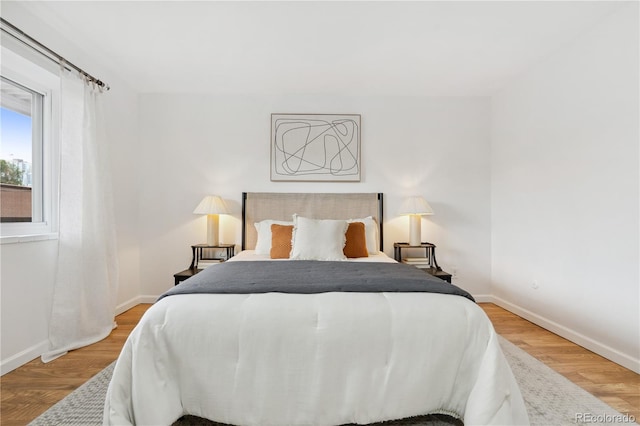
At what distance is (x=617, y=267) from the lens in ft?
7.41

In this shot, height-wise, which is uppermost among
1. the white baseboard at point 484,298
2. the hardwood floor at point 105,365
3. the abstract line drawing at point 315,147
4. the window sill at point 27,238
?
the abstract line drawing at point 315,147

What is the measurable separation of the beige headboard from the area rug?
1947 millimetres

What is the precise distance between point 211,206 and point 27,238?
1472 millimetres

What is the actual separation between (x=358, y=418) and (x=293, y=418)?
11.5 inches

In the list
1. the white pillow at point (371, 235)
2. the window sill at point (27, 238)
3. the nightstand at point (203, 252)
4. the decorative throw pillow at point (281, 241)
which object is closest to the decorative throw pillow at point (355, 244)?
the white pillow at point (371, 235)

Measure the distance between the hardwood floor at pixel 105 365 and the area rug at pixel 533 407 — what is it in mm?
82

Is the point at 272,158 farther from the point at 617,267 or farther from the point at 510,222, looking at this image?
the point at 617,267

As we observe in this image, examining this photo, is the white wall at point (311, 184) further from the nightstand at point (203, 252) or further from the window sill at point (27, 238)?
the window sill at point (27, 238)

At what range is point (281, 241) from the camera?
3029 mm

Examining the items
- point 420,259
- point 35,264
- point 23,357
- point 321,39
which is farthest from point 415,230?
point 23,357

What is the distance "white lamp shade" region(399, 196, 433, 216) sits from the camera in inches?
134

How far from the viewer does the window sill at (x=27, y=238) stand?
209 cm

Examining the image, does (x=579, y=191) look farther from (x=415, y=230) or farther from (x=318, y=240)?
(x=318, y=240)

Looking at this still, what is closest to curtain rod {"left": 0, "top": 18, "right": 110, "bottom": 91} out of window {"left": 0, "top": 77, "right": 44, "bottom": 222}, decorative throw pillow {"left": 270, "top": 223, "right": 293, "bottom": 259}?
window {"left": 0, "top": 77, "right": 44, "bottom": 222}
